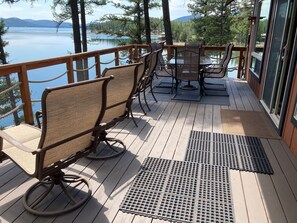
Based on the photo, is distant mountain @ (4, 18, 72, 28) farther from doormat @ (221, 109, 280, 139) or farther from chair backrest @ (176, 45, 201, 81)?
doormat @ (221, 109, 280, 139)

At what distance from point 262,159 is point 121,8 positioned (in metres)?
16.4

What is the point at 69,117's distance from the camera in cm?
172

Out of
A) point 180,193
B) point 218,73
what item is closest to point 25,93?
point 180,193

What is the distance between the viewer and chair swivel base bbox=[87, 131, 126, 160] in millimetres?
2752

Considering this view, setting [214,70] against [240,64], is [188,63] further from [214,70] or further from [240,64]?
[240,64]

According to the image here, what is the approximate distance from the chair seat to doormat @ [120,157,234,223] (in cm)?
77

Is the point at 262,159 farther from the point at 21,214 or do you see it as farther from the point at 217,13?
the point at 217,13

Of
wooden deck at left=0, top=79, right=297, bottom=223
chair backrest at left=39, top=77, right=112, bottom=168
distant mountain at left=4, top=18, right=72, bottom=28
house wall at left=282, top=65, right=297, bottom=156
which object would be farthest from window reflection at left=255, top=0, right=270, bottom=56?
distant mountain at left=4, top=18, right=72, bottom=28

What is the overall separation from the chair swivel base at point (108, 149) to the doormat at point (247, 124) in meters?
1.51

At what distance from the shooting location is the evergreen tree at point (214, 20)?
19.9 meters

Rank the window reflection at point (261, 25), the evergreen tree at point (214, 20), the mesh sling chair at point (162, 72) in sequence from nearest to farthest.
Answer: the window reflection at point (261, 25), the mesh sling chair at point (162, 72), the evergreen tree at point (214, 20)

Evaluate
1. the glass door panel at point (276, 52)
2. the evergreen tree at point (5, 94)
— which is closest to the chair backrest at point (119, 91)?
the glass door panel at point (276, 52)

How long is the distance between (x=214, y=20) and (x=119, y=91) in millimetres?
19866

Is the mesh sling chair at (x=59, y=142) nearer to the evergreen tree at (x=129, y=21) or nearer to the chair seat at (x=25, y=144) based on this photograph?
the chair seat at (x=25, y=144)
